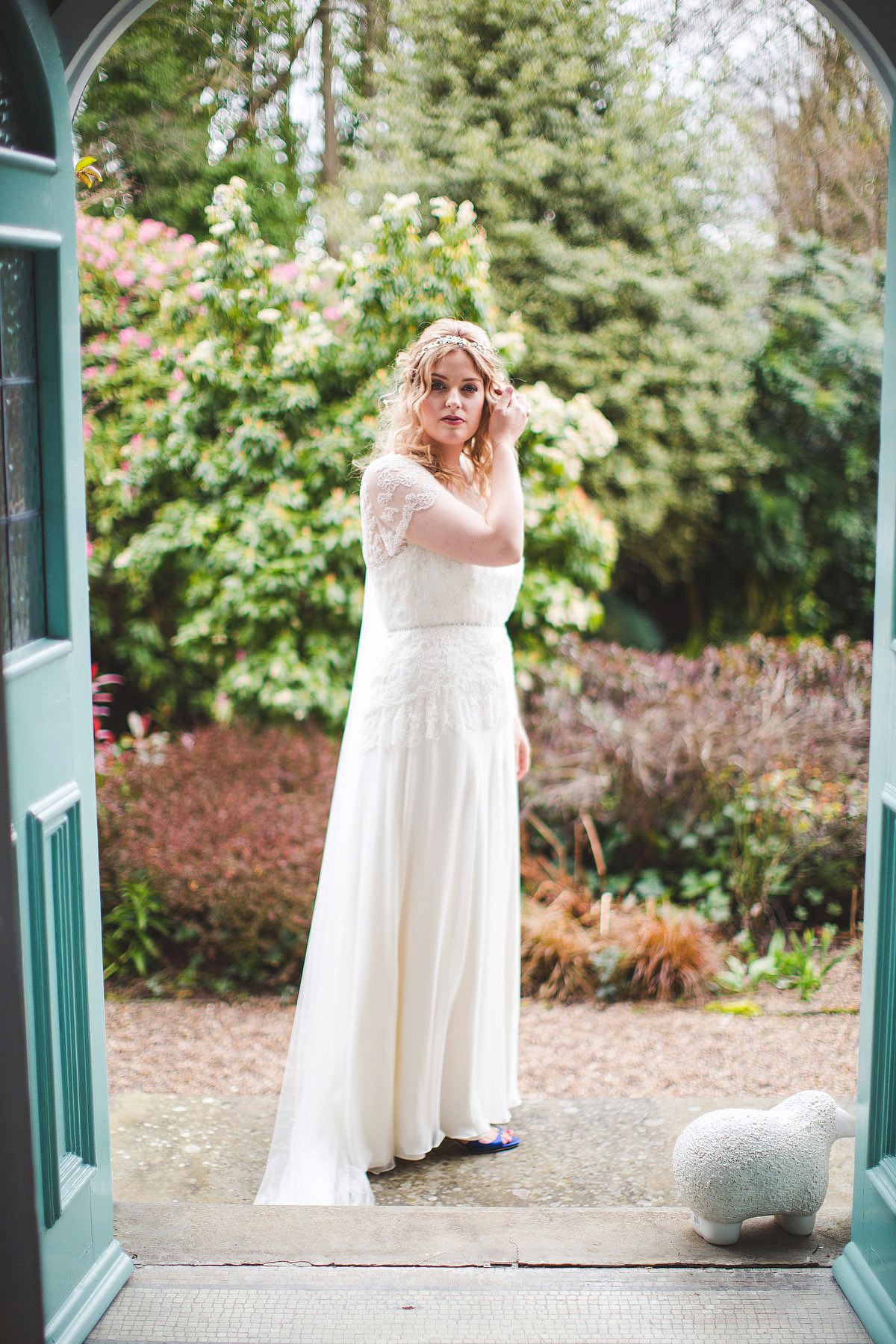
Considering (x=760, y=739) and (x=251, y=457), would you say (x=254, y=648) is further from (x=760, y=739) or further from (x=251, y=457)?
(x=760, y=739)

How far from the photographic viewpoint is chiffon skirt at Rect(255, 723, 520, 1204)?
8.39ft

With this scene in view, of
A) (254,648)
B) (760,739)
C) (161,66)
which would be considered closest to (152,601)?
(254,648)

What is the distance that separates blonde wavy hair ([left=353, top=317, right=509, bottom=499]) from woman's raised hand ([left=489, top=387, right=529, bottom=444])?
21 mm

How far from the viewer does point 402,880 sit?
2582 millimetres

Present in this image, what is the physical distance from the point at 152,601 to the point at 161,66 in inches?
101

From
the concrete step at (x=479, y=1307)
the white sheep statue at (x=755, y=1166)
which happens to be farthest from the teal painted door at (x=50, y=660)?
the white sheep statue at (x=755, y=1166)

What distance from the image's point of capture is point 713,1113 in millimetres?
2240

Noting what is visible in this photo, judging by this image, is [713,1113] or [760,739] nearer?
[713,1113]

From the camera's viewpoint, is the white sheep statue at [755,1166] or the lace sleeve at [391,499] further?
the lace sleeve at [391,499]

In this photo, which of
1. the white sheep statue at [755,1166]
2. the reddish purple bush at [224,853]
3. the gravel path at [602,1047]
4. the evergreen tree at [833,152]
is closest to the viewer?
the white sheep statue at [755,1166]

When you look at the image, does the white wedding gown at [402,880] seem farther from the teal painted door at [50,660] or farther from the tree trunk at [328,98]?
the tree trunk at [328,98]

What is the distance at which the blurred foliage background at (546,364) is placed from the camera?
4277 millimetres

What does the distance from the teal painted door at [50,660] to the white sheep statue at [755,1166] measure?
1168mm

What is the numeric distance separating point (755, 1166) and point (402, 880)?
98 centimetres
